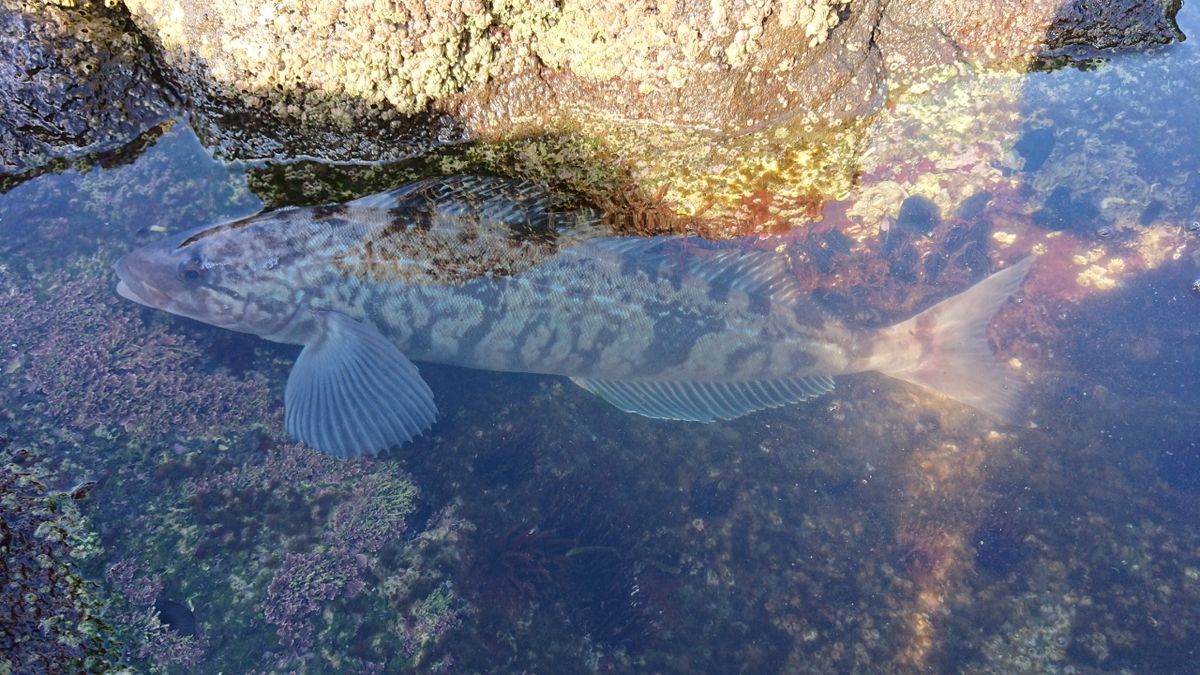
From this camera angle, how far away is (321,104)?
2.90m

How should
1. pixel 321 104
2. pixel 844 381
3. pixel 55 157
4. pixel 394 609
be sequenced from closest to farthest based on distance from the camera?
1. pixel 321 104
2. pixel 394 609
3. pixel 55 157
4. pixel 844 381

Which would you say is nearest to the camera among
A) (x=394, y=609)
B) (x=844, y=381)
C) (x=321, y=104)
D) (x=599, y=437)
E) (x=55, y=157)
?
(x=321, y=104)

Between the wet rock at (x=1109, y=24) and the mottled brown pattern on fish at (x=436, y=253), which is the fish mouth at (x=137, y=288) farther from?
the wet rock at (x=1109, y=24)

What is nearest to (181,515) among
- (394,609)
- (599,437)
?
(394,609)

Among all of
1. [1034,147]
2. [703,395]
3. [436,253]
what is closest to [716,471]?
[703,395]

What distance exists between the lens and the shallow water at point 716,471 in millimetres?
3010

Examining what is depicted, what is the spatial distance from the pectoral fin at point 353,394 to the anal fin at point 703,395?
1.00m

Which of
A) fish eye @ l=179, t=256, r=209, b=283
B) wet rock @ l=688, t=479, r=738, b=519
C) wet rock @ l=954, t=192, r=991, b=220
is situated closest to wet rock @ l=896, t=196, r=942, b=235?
wet rock @ l=954, t=192, r=991, b=220

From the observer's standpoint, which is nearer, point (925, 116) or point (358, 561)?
point (358, 561)

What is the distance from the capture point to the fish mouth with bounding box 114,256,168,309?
3219 millimetres

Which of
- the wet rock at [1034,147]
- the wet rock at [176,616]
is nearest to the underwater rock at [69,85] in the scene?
the wet rock at [176,616]

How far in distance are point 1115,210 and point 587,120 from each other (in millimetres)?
3744

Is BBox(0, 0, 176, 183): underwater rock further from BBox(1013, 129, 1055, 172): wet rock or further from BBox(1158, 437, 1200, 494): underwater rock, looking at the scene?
BBox(1158, 437, 1200, 494): underwater rock

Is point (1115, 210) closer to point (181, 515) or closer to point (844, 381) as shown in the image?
point (844, 381)
